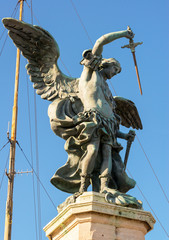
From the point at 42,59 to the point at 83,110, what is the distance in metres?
1.41

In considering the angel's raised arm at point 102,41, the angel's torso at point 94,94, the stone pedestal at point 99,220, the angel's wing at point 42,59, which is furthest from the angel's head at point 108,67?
the stone pedestal at point 99,220

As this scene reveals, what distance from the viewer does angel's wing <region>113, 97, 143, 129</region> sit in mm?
10641

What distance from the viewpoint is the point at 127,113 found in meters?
10.9

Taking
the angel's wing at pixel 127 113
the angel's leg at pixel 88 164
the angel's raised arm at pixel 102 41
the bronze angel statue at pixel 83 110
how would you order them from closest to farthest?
the angel's leg at pixel 88 164, the bronze angel statue at pixel 83 110, the angel's raised arm at pixel 102 41, the angel's wing at pixel 127 113

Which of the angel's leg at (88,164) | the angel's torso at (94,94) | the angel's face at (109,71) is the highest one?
the angel's face at (109,71)

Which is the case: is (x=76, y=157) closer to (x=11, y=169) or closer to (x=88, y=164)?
(x=88, y=164)

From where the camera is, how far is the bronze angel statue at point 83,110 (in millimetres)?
9172

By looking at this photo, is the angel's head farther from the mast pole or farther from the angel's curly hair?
the mast pole

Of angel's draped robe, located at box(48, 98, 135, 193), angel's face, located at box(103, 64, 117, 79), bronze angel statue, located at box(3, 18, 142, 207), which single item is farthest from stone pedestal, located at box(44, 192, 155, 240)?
angel's face, located at box(103, 64, 117, 79)

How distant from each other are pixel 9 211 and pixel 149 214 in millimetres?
8579

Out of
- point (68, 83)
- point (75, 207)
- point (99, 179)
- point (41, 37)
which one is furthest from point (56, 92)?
point (75, 207)

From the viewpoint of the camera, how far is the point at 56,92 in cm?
998

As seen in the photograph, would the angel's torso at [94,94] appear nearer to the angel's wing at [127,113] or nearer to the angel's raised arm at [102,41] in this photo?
the angel's raised arm at [102,41]

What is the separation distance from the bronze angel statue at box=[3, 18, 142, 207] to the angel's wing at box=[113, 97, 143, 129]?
0.21 meters
